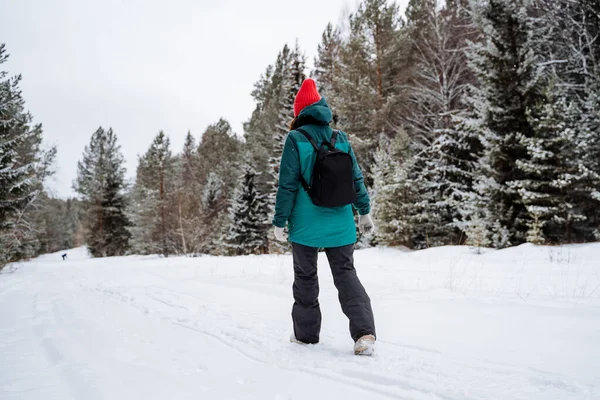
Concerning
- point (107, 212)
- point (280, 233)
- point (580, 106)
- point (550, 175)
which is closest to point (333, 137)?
point (280, 233)

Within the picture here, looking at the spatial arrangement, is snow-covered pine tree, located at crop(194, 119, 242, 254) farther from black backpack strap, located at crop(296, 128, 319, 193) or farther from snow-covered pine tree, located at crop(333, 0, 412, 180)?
black backpack strap, located at crop(296, 128, 319, 193)

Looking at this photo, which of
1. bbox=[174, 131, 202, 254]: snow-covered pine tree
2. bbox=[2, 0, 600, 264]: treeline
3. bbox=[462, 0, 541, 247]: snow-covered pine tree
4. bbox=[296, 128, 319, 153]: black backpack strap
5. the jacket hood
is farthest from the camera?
bbox=[174, 131, 202, 254]: snow-covered pine tree

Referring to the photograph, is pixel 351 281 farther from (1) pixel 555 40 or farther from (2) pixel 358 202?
(1) pixel 555 40

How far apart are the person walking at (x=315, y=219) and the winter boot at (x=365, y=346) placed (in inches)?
3.3

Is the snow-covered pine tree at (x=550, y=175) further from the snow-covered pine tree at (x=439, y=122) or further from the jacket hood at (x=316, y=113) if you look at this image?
the jacket hood at (x=316, y=113)

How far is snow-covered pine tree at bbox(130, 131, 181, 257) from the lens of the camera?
73.8 ft

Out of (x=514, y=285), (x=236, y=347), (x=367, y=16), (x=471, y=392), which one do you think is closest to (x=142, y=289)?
(x=236, y=347)

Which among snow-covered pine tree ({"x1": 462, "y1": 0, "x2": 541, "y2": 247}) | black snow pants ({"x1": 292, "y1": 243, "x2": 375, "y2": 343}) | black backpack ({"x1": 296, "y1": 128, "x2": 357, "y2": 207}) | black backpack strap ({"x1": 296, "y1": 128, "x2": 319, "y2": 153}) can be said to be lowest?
black snow pants ({"x1": 292, "y1": 243, "x2": 375, "y2": 343})

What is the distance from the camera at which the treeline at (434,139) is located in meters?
8.36

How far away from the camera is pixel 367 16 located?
16.2 meters

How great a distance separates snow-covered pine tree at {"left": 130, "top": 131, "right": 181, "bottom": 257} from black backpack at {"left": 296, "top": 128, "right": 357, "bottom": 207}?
70.5 ft

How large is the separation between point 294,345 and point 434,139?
1321cm

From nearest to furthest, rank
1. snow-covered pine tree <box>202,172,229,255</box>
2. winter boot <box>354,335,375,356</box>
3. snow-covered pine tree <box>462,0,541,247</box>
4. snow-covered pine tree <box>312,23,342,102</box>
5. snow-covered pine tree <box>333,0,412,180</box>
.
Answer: winter boot <box>354,335,375,356</box>, snow-covered pine tree <box>462,0,541,247</box>, snow-covered pine tree <box>333,0,412,180</box>, snow-covered pine tree <box>312,23,342,102</box>, snow-covered pine tree <box>202,172,229,255</box>

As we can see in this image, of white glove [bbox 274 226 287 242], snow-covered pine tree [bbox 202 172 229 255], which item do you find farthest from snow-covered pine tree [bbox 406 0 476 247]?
snow-covered pine tree [bbox 202 172 229 255]
